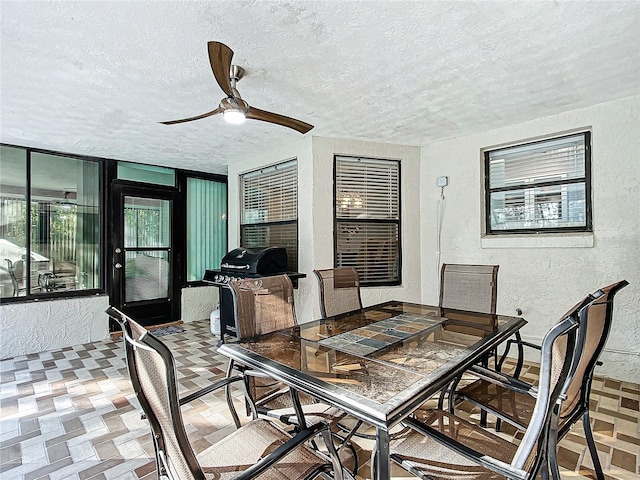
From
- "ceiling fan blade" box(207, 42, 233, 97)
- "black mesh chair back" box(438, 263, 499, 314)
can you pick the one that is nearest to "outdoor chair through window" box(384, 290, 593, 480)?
"black mesh chair back" box(438, 263, 499, 314)

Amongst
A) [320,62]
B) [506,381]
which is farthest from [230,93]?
[506,381]

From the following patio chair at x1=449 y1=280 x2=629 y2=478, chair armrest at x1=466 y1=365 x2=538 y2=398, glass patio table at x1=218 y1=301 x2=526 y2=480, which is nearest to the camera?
glass patio table at x1=218 y1=301 x2=526 y2=480

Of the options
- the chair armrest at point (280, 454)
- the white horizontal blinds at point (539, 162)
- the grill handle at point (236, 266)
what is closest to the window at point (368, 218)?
the grill handle at point (236, 266)

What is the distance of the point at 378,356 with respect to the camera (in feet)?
5.25

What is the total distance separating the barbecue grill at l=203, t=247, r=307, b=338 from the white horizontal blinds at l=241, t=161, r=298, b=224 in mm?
591

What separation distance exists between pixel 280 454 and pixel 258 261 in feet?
9.40

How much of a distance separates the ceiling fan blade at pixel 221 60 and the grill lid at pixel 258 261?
218 cm

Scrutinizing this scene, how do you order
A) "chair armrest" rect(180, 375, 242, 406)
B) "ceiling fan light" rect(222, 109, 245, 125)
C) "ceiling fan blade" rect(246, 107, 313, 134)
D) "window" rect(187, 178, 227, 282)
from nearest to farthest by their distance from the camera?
"chair armrest" rect(180, 375, 242, 406) < "ceiling fan light" rect(222, 109, 245, 125) < "ceiling fan blade" rect(246, 107, 313, 134) < "window" rect(187, 178, 227, 282)

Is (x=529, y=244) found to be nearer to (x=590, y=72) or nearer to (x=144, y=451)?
(x=590, y=72)

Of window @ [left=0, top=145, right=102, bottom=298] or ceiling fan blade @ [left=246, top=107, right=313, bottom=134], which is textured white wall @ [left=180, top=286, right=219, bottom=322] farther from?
ceiling fan blade @ [left=246, top=107, right=313, bottom=134]

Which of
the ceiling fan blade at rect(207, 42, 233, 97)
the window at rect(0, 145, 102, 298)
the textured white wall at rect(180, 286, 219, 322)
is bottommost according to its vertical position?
the textured white wall at rect(180, 286, 219, 322)

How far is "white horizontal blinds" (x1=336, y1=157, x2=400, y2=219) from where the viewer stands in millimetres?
4180

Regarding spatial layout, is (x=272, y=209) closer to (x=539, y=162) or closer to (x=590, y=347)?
(x=539, y=162)

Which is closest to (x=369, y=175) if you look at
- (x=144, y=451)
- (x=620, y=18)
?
(x=620, y=18)
